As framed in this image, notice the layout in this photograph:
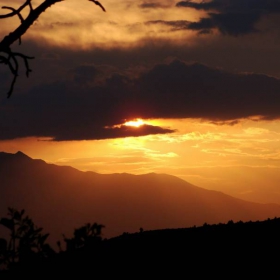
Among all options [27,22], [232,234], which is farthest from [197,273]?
[27,22]

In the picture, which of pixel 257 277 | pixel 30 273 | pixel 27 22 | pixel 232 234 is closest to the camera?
pixel 27 22

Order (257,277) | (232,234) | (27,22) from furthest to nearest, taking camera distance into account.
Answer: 1. (232,234)
2. (257,277)
3. (27,22)

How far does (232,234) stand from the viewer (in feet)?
61.2

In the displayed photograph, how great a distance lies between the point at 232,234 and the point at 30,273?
572cm

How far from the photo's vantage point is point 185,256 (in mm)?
16906

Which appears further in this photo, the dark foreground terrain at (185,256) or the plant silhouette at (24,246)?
the dark foreground terrain at (185,256)

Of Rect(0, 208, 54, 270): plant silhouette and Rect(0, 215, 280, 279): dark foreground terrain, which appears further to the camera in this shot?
Rect(0, 215, 280, 279): dark foreground terrain

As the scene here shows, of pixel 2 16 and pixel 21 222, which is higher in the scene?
pixel 2 16

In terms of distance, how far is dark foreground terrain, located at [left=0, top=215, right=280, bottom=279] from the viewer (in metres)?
15.7

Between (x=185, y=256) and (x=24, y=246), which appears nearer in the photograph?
(x=24, y=246)

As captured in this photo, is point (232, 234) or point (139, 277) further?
point (232, 234)

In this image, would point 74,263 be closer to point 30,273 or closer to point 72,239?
point 30,273

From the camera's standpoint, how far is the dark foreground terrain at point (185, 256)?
15.7 meters

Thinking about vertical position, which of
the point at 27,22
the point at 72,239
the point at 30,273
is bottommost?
the point at 30,273
